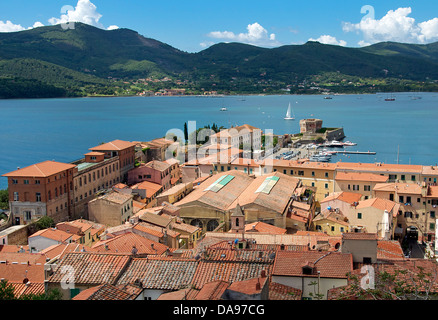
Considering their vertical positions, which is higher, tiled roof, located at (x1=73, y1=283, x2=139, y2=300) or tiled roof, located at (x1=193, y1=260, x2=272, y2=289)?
tiled roof, located at (x1=73, y1=283, x2=139, y2=300)

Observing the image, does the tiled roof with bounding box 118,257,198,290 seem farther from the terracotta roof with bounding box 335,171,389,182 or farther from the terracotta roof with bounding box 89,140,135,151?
the terracotta roof with bounding box 89,140,135,151

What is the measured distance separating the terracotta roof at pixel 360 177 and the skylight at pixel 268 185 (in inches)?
197

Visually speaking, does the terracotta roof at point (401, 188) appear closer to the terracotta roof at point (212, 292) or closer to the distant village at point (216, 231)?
the distant village at point (216, 231)

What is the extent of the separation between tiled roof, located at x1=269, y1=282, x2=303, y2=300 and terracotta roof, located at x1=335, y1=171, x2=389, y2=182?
66.4ft

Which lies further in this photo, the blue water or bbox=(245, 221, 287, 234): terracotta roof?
the blue water

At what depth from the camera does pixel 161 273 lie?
870 cm

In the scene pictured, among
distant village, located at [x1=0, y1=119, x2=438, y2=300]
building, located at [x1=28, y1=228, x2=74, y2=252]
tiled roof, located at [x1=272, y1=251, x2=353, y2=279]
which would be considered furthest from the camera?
building, located at [x1=28, y1=228, x2=74, y2=252]

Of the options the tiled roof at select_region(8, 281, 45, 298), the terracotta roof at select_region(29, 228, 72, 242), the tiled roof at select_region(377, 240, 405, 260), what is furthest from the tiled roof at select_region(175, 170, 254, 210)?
the tiled roof at select_region(8, 281, 45, 298)

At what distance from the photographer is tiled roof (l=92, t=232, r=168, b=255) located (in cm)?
1366

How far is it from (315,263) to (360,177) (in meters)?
20.3

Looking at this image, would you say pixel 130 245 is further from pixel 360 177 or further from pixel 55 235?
pixel 360 177

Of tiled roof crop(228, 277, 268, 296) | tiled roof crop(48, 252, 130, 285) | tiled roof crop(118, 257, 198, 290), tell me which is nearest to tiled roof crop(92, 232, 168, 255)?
tiled roof crop(48, 252, 130, 285)

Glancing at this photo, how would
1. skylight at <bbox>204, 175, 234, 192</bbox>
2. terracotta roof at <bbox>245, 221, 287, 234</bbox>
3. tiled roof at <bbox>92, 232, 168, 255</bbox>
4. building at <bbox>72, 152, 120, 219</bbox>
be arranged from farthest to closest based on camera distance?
building at <bbox>72, 152, 120, 219</bbox> < skylight at <bbox>204, 175, 234, 192</bbox> < terracotta roof at <bbox>245, 221, 287, 234</bbox> < tiled roof at <bbox>92, 232, 168, 255</bbox>

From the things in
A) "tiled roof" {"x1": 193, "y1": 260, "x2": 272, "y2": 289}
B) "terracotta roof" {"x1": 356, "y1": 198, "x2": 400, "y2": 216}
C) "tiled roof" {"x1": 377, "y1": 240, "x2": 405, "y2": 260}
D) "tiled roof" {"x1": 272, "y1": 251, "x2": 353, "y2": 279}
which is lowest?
"terracotta roof" {"x1": 356, "y1": 198, "x2": 400, "y2": 216}
